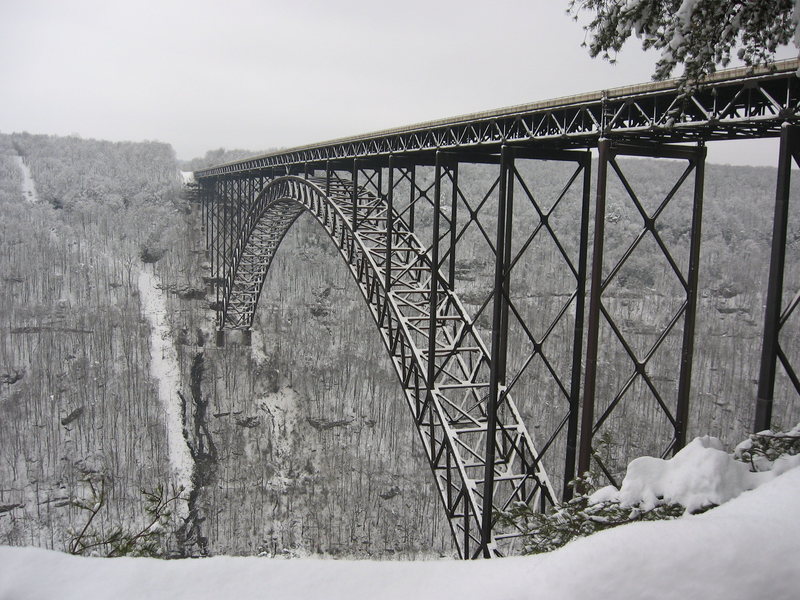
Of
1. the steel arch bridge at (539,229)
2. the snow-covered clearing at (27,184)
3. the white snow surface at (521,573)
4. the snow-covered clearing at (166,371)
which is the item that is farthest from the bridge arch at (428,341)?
the snow-covered clearing at (27,184)

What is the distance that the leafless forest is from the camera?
31.2 metres

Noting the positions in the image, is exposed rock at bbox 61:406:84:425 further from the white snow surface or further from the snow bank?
the snow bank

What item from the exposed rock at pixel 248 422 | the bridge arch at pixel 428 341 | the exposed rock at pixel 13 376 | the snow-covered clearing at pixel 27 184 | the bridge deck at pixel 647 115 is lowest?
the exposed rock at pixel 248 422

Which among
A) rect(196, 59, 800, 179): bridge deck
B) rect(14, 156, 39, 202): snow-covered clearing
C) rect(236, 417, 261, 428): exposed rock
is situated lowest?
rect(236, 417, 261, 428): exposed rock

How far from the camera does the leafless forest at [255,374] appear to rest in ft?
102

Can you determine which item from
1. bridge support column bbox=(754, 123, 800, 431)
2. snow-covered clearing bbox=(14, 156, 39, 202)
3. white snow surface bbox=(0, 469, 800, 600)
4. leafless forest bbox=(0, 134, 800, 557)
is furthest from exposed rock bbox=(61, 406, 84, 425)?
bridge support column bbox=(754, 123, 800, 431)

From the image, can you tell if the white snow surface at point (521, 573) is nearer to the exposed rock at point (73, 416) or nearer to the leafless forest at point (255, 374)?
the leafless forest at point (255, 374)

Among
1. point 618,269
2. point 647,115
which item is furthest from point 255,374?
point 647,115

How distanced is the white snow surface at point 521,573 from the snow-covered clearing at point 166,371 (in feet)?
92.6

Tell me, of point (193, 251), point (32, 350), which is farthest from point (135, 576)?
point (193, 251)

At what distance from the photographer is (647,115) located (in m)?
7.50

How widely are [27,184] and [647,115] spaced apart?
6873 centimetres

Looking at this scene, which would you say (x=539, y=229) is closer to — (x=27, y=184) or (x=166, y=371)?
(x=166, y=371)

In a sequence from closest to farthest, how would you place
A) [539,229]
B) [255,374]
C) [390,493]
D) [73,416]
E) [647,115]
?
1. [647,115]
2. [539,229]
3. [390,493]
4. [73,416]
5. [255,374]
